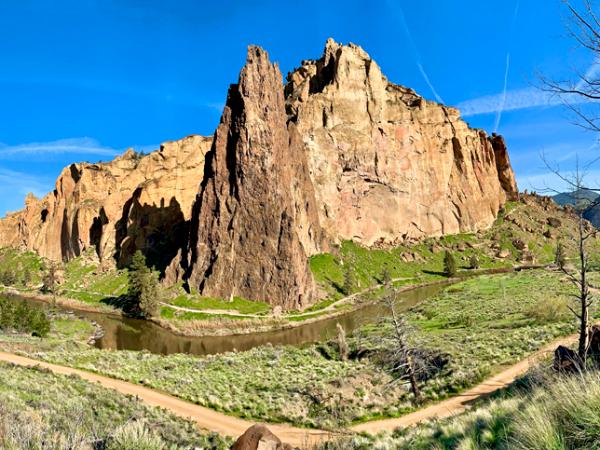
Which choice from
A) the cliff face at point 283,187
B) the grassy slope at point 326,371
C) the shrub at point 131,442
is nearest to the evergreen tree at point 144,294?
the cliff face at point 283,187

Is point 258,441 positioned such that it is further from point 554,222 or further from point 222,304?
point 554,222

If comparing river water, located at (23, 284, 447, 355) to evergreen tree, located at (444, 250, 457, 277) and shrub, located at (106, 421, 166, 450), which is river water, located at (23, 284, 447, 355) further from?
evergreen tree, located at (444, 250, 457, 277)

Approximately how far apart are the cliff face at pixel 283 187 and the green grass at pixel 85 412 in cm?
5565

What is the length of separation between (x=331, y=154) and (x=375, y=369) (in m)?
96.3

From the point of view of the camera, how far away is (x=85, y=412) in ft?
51.2

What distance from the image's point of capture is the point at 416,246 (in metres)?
131

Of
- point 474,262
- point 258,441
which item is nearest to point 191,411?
point 258,441

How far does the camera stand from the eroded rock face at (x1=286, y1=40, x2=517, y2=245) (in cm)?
11981

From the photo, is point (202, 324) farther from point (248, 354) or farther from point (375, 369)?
point (375, 369)

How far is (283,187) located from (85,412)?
73.3 metres

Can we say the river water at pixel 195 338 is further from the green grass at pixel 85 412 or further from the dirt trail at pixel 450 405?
the green grass at pixel 85 412

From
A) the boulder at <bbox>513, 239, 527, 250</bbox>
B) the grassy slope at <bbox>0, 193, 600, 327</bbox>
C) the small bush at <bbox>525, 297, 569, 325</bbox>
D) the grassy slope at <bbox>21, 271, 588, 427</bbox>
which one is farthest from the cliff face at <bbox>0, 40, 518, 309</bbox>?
the small bush at <bbox>525, 297, 569, 325</bbox>

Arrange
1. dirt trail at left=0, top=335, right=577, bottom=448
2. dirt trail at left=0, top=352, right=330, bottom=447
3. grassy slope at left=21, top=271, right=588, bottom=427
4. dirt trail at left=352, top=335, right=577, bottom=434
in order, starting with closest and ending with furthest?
dirt trail at left=352, top=335, right=577, bottom=434
dirt trail at left=0, top=335, right=577, bottom=448
dirt trail at left=0, top=352, right=330, bottom=447
grassy slope at left=21, top=271, right=588, bottom=427

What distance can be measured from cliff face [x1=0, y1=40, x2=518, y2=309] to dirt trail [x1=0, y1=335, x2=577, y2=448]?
2115 inches
